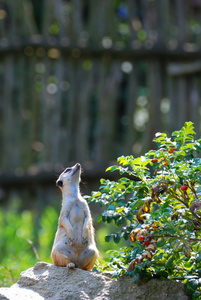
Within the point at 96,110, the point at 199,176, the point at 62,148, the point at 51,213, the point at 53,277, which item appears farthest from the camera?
the point at 96,110

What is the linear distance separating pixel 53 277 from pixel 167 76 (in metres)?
7.02

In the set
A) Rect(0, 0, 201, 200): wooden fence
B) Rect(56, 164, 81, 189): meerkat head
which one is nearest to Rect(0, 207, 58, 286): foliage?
Rect(0, 0, 201, 200): wooden fence

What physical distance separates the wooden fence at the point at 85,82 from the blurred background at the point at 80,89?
17mm

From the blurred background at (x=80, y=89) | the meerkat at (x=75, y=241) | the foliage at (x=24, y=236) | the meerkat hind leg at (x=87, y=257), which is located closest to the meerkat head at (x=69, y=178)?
the meerkat at (x=75, y=241)

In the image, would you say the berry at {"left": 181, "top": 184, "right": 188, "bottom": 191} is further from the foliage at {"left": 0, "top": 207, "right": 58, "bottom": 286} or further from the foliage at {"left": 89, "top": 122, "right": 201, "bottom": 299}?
the foliage at {"left": 0, "top": 207, "right": 58, "bottom": 286}

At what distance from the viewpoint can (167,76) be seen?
11.9m

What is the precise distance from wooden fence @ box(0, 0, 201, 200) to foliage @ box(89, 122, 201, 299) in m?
6.41

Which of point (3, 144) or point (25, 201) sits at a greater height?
point (3, 144)

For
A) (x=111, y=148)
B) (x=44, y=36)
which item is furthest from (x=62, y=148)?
(x=44, y=36)

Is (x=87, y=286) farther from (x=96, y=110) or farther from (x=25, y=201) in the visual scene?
(x=96, y=110)

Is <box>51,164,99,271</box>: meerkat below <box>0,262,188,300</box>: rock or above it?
above

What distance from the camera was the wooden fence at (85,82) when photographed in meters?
11.8

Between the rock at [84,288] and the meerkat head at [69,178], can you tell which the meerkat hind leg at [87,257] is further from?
the meerkat head at [69,178]

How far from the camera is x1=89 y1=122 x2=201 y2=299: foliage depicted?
15.9 feet
